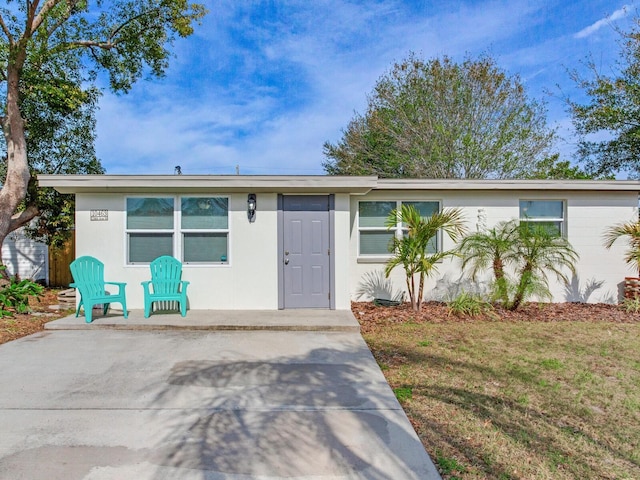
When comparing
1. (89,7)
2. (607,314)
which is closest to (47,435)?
(607,314)

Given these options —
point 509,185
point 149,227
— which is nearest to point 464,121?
point 509,185

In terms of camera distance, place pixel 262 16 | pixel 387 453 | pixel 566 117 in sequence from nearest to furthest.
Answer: pixel 387 453 → pixel 262 16 → pixel 566 117

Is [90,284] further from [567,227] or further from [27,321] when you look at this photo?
[567,227]

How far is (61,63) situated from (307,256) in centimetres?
810

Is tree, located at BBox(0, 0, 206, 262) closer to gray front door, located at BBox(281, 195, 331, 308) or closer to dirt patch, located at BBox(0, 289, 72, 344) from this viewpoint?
dirt patch, located at BBox(0, 289, 72, 344)

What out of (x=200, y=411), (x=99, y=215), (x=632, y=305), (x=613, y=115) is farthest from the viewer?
(x=613, y=115)

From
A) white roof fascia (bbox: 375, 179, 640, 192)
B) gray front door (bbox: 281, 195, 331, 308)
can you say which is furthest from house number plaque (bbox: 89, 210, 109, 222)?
white roof fascia (bbox: 375, 179, 640, 192)

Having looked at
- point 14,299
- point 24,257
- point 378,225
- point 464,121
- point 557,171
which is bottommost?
point 14,299

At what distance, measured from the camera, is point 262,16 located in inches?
399

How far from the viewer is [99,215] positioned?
6.86 metres

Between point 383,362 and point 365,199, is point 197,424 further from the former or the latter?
point 365,199

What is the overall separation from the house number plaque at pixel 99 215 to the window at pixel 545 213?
27.7 feet

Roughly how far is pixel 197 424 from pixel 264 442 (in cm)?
61

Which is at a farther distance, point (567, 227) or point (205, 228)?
point (567, 227)
